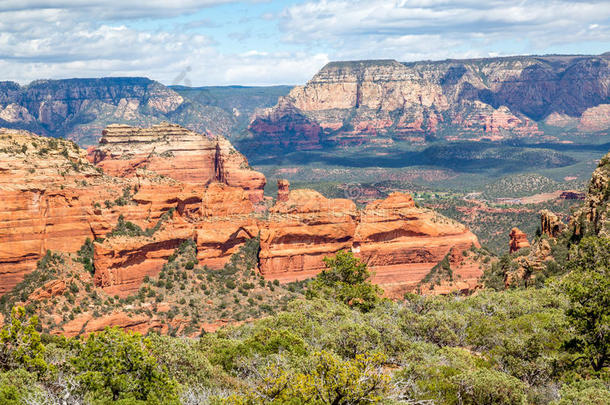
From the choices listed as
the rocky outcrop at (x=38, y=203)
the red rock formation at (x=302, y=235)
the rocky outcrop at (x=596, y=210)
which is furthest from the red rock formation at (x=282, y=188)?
the rocky outcrop at (x=596, y=210)

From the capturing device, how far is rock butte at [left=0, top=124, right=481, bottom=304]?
219 ft

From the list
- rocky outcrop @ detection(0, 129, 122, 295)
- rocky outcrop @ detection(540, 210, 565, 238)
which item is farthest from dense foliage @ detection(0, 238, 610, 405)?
rocky outcrop @ detection(540, 210, 565, 238)

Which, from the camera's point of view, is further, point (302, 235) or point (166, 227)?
point (302, 235)

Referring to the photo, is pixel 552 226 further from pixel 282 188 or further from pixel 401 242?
pixel 282 188

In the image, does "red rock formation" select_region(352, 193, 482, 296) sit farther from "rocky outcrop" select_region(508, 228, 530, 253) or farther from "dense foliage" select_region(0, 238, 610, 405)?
"dense foliage" select_region(0, 238, 610, 405)

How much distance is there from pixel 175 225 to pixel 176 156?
77269 millimetres

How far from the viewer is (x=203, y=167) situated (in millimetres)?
157375

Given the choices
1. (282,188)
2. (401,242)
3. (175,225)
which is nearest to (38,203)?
(175,225)

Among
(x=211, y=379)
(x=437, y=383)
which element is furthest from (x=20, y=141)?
(x=437, y=383)

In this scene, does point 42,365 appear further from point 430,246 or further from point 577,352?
point 430,246

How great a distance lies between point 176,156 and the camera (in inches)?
5989

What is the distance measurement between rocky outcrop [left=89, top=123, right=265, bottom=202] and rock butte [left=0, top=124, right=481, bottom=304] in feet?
189

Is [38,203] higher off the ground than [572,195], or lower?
higher

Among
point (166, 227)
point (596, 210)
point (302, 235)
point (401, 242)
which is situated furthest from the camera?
point (401, 242)
